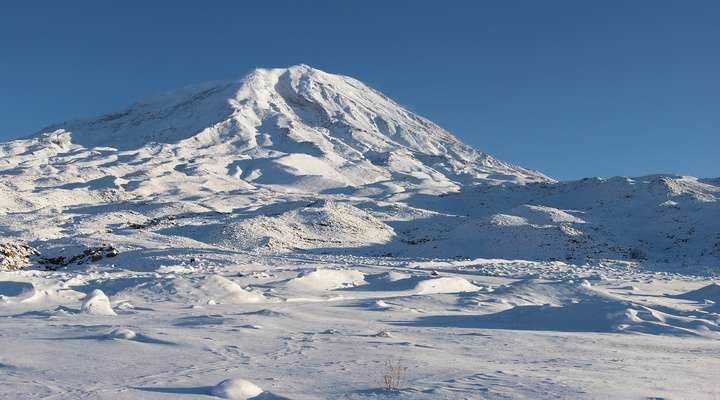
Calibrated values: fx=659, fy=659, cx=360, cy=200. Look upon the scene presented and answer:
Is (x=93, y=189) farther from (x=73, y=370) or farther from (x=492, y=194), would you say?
(x=73, y=370)

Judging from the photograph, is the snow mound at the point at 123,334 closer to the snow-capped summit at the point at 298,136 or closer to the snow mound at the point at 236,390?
the snow mound at the point at 236,390

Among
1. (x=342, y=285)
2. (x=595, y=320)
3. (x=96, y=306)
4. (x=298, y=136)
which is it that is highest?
(x=298, y=136)

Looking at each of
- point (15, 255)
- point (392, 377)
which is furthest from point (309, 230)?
point (392, 377)

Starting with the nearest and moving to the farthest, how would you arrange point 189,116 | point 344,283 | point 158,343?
1. point 158,343
2. point 344,283
3. point 189,116

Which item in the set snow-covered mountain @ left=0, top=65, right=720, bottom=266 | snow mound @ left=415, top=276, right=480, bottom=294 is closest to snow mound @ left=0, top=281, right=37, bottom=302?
snow mound @ left=415, top=276, right=480, bottom=294

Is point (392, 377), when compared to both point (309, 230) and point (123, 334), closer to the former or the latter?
point (123, 334)

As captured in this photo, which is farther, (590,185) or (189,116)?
(189,116)

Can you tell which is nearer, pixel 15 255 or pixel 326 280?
pixel 326 280

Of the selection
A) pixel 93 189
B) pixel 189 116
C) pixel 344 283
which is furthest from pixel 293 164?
pixel 344 283
